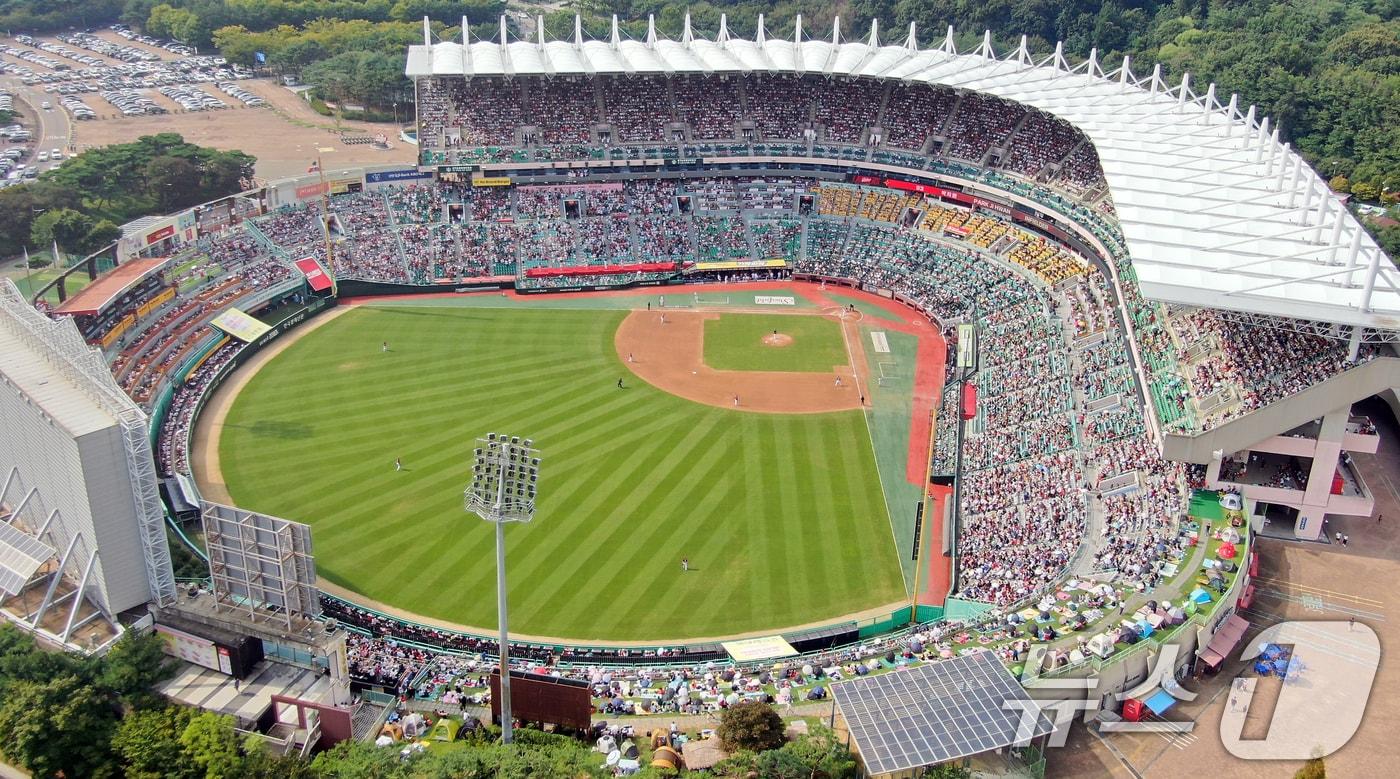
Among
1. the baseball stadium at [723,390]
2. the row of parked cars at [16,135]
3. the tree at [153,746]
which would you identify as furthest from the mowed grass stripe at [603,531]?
the row of parked cars at [16,135]

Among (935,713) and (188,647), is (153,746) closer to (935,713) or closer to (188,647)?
(188,647)

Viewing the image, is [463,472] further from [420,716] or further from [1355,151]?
[1355,151]

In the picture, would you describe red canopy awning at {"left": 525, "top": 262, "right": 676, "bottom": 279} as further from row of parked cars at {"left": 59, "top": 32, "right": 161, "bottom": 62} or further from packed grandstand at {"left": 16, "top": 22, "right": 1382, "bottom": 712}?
row of parked cars at {"left": 59, "top": 32, "right": 161, "bottom": 62}

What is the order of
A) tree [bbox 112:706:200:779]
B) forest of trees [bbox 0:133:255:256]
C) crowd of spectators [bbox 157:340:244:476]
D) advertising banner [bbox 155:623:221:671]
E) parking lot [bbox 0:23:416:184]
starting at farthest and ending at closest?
1. parking lot [bbox 0:23:416:184]
2. forest of trees [bbox 0:133:255:256]
3. crowd of spectators [bbox 157:340:244:476]
4. advertising banner [bbox 155:623:221:671]
5. tree [bbox 112:706:200:779]

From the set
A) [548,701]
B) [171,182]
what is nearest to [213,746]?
[548,701]

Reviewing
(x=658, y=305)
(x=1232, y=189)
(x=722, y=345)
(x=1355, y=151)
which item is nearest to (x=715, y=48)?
(x=658, y=305)

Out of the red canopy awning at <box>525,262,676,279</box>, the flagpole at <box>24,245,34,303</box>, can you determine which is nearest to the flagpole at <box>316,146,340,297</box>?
the red canopy awning at <box>525,262,676,279</box>

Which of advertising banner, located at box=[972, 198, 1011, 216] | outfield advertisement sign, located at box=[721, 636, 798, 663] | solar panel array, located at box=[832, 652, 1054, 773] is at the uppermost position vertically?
advertising banner, located at box=[972, 198, 1011, 216]
